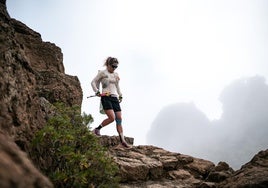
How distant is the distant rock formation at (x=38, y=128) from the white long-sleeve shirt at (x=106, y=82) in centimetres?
160

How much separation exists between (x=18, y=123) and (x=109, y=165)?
Result: 2297 mm

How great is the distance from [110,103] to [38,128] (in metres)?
4.20

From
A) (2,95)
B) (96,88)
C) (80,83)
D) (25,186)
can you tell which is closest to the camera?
(25,186)

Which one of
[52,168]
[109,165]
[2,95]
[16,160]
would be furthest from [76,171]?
[16,160]

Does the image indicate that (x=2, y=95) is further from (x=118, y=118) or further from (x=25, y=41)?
(x=25, y=41)

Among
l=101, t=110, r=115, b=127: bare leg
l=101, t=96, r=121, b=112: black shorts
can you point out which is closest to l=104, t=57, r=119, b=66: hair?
l=101, t=96, r=121, b=112: black shorts

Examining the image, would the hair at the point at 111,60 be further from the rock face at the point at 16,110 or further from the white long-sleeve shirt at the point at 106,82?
the rock face at the point at 16,110

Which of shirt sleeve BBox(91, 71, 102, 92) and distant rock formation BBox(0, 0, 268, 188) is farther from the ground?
shirt sleeve BBox(91, 71, 102, 92)

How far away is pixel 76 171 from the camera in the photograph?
5273 millimetres

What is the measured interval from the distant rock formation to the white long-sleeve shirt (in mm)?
1599

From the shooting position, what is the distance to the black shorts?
9.91 m

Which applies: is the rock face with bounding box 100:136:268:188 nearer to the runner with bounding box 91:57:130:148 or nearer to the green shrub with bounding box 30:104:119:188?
the runner with bounding box 91:57:130:148

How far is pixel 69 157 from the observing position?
537 centimetres

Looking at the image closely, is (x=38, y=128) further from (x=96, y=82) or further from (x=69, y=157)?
(x=96, y=82)
